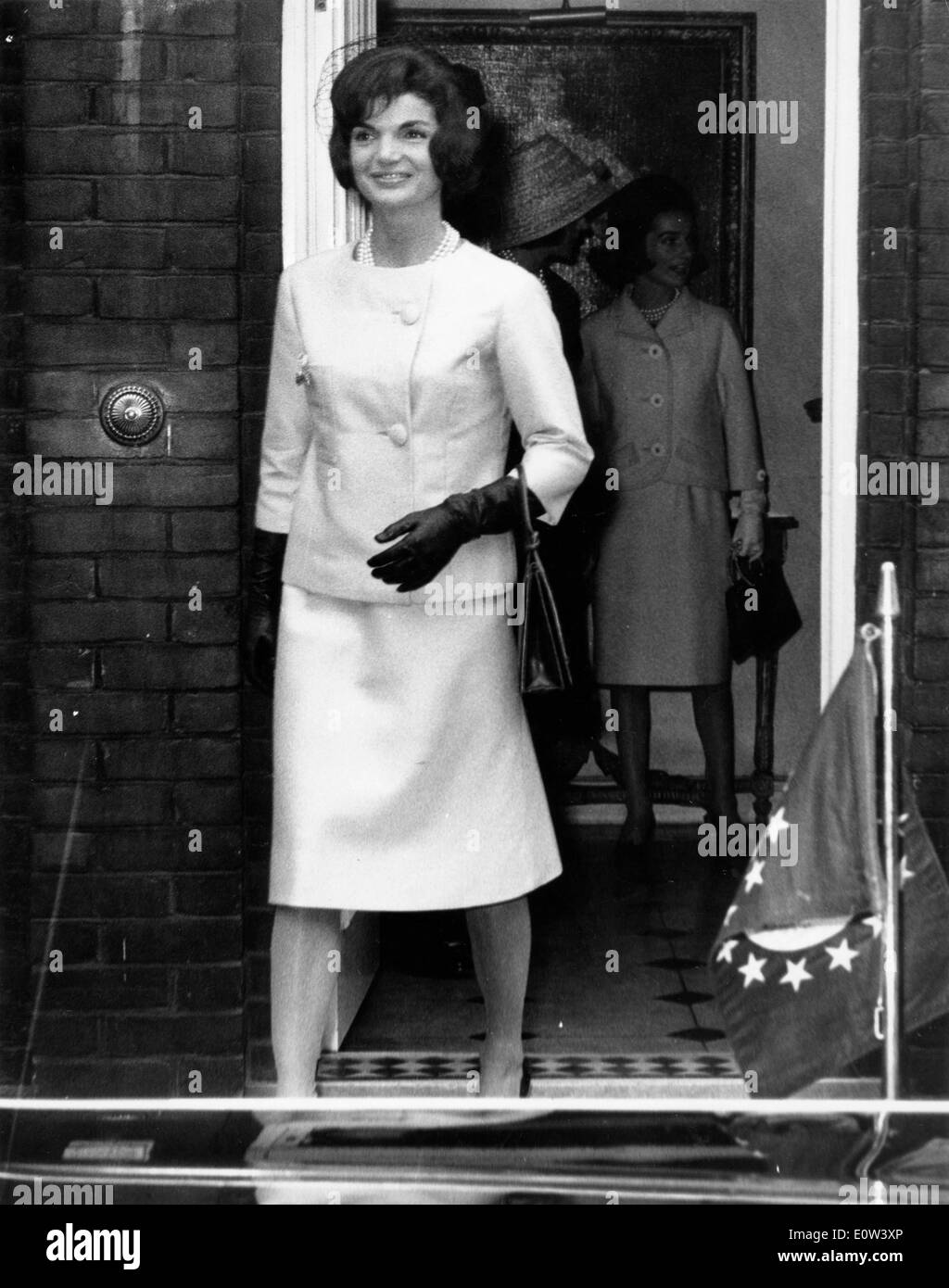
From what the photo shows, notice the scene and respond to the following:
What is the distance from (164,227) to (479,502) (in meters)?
0.97

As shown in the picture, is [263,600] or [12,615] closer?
[263,600]

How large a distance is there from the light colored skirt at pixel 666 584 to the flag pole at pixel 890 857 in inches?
40.3

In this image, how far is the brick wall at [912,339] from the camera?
15.7ft

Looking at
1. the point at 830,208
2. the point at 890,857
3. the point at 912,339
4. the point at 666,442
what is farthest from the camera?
the point at 666,442

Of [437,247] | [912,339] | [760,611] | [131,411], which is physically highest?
[437,247]

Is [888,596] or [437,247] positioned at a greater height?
[437,247]

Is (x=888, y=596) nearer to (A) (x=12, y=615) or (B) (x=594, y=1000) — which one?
(B) (x=594, y=1000)

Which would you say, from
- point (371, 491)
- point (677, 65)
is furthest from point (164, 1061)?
point (677, 65)

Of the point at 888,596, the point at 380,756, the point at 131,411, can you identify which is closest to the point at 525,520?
the point at 380,756

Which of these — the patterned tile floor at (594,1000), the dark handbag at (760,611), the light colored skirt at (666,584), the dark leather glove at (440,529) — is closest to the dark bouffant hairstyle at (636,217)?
the light colored skirt at (666,584)

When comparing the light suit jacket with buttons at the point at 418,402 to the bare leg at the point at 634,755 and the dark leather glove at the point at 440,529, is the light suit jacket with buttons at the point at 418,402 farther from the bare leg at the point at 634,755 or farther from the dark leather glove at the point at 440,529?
the bare leg at the point at 634,755

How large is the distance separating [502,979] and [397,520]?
1.08 meters

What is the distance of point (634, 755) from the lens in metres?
6.13

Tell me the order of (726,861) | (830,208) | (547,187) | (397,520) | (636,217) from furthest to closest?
(726,861)
(636,217)
(547,187)
(830,208)
(397,520)
